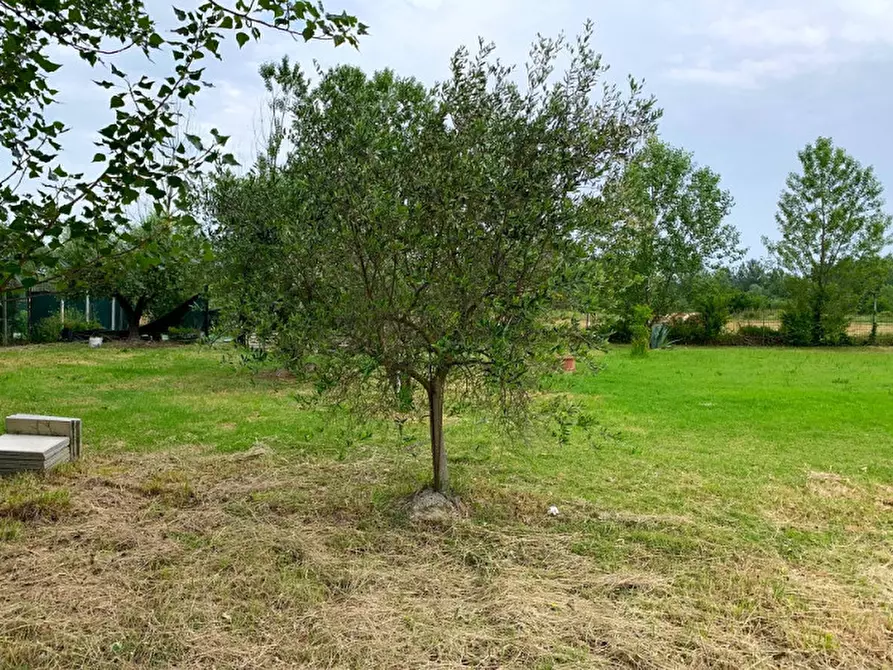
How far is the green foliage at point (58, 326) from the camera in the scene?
1900cm

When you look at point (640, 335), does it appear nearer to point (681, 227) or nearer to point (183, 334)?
point (681, 227)

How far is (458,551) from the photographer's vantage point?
397 centimetres

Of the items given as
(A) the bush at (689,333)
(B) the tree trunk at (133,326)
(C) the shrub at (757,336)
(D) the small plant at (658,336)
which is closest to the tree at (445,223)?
(B) the tree trunk at (133,326)

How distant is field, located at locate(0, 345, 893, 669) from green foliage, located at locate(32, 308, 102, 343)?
13.9 meters

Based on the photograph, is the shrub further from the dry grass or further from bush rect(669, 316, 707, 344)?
the dry grass

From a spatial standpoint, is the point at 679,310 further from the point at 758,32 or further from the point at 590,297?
the point at 590,297

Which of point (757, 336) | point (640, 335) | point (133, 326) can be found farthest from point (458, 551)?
point (757, 336)

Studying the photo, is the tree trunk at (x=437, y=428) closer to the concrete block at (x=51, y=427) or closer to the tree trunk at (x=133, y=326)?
the concrete block at (x=51, y=427)

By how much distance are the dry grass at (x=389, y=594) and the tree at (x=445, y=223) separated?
3.42 ft

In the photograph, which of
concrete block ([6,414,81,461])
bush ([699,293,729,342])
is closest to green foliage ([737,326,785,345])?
bush ([699,293,729,342])

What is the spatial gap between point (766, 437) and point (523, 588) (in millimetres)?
5065

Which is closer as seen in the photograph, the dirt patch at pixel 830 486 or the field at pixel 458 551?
the field at pixel 458 551

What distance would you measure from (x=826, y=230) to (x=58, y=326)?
2639 cm

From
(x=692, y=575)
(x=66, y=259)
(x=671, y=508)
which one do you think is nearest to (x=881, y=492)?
(x=671, y=508)
